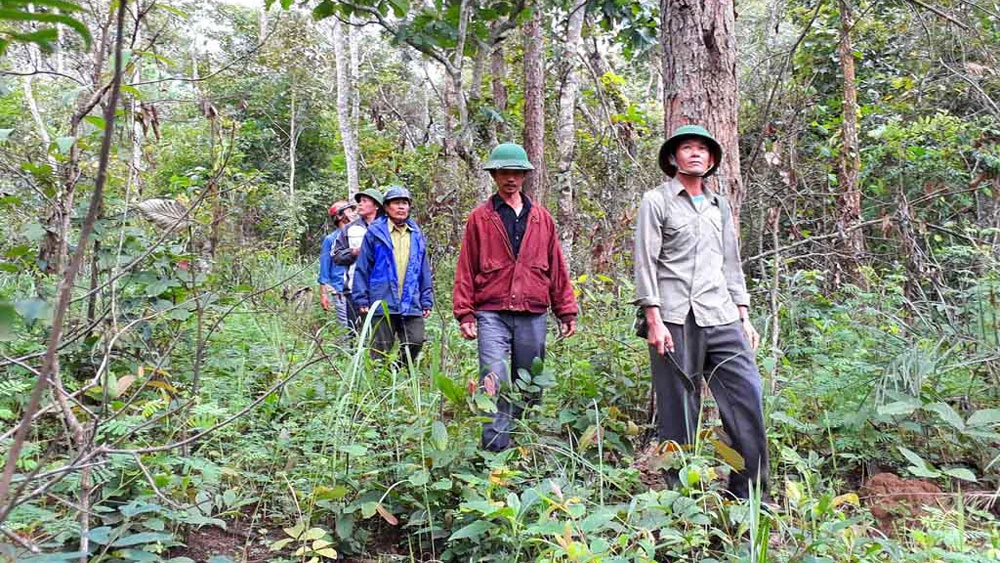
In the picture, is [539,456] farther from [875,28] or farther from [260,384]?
[875,28]

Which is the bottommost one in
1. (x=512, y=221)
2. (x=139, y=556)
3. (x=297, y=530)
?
(x=297, y=530)

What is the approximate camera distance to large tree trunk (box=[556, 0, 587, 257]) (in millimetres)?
7925

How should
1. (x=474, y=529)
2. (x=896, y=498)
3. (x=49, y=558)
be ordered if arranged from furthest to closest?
(x=896, y=498), (x=474, y=529), (x=49, y=558)

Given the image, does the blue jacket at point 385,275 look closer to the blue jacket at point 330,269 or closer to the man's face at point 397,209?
the man's face at point 397,209

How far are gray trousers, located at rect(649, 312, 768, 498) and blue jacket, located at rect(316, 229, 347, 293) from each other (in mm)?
4365

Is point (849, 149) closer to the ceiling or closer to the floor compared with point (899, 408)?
closer to the ceiling

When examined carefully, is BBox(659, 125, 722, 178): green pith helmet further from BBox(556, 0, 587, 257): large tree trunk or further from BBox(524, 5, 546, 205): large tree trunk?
BBox(556, 0, 587, 257): large tree trunk

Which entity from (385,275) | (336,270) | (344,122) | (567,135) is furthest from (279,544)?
(344,122)

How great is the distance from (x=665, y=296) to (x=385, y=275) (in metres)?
2.70

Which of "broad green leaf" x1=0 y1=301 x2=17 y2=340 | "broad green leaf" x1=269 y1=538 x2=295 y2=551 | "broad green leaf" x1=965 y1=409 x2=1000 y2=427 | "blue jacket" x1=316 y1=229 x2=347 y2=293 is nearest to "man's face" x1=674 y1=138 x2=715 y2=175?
"broad green leaf" x1=965 y1=409 x2=1000 y2=427

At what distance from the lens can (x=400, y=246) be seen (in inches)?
232

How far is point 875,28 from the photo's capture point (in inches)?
397

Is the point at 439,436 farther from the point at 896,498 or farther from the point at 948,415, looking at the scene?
the point at 948,415

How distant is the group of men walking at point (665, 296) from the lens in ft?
11.9
